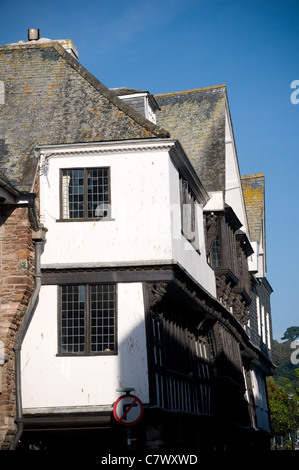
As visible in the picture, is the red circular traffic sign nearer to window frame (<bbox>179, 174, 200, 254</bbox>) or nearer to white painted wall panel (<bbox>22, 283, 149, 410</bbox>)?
white painted wall panel (<bbox>22, 283, 149, 410</bbox>)

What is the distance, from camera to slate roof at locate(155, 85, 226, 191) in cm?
2633

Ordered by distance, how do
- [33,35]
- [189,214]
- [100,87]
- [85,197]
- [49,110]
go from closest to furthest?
[85,197] → [49,110] → [100,87] → [189,214] → [33,35]

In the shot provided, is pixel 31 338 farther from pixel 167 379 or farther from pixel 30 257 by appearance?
pixel 167 379

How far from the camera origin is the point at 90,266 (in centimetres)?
1856

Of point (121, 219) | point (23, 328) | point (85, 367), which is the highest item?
point (121, 219)

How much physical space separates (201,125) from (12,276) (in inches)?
495

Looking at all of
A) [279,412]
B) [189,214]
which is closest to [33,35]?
[189,214]

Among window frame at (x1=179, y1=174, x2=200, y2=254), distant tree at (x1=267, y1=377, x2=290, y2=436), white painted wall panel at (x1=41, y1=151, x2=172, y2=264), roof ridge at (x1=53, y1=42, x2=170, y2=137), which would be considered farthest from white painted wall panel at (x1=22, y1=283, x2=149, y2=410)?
distant tree at (x1=267, y1=377, x2=290, y2=436)

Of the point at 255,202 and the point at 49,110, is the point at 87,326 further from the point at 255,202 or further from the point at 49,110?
the point at 255,202

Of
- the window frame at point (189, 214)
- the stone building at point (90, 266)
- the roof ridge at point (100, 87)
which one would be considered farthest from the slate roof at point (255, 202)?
the roof ridge at point (100, 87)

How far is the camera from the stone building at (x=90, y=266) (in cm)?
1780

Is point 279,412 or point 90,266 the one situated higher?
point 279,412
